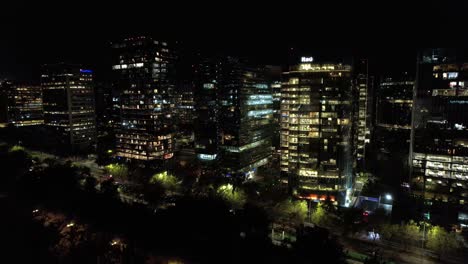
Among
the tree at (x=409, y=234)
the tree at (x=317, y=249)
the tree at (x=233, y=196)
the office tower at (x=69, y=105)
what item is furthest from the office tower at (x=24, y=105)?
the tree at (x=409, y=234)

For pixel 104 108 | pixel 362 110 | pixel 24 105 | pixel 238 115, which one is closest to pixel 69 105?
pixel 104 108

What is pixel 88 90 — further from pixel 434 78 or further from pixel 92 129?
pixel 434 78

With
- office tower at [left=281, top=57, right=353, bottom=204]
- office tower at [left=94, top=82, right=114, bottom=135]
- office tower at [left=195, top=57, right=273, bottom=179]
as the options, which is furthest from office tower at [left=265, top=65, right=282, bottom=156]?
office tower at [left=94, top=82, right=114, bottom=135]

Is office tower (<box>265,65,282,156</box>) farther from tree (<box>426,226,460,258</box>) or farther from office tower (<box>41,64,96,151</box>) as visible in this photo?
office tower (<box>41,64,96,151</box>)

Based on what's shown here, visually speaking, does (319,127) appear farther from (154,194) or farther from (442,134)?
(154,194)

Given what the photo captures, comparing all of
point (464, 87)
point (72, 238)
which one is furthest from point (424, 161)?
point (72, 238)

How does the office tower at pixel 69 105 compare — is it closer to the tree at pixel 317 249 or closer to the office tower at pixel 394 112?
the tree at pixel 317 249
